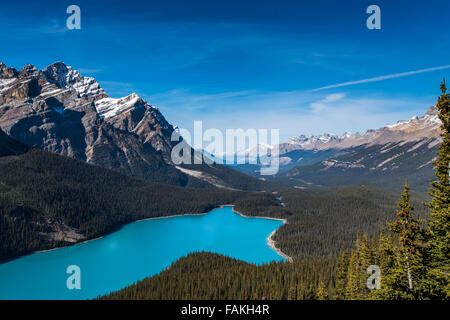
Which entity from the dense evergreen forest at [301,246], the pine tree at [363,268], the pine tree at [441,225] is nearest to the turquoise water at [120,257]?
the dense evergreen forest at [301,246]

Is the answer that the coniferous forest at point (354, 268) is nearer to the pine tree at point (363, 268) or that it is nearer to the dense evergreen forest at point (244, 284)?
the dense evergreen forest at point (244, 284)

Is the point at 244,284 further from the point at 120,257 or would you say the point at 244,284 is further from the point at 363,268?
the point at 120,257

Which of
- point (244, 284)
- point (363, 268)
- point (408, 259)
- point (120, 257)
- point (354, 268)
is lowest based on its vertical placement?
point (244, 284)

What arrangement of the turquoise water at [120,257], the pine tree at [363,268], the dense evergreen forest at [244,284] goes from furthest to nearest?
the turquoise water at [120,257] < the dense evergreen forest at [244,284] < the pine tree at [363,268]

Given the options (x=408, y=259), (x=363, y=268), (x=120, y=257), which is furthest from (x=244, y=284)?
(x=120, y=257)
